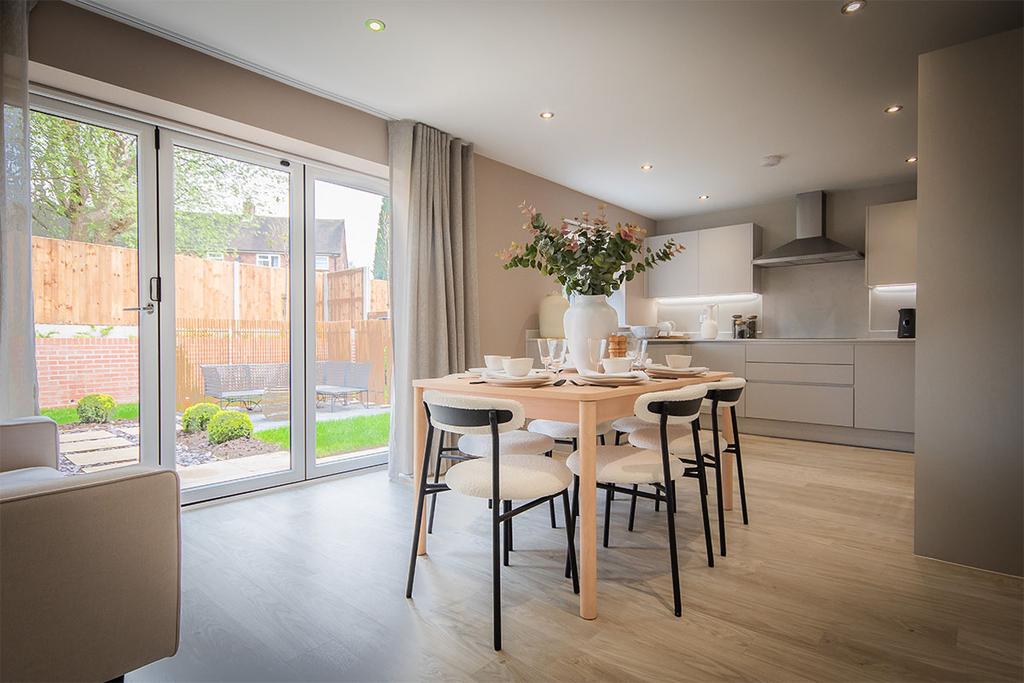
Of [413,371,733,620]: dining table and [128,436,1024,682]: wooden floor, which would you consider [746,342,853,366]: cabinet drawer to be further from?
[413,371,733,620]: dining table

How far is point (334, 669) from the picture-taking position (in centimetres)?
146

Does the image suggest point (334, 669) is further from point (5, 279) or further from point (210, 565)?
point (5, 279)

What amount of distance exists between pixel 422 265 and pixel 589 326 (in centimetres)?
162

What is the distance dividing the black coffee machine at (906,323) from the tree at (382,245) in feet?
14.7

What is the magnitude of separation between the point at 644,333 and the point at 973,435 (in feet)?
10.7

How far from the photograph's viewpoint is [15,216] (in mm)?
2104

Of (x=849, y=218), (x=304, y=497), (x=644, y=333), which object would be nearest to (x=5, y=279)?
(x=304, y=497)

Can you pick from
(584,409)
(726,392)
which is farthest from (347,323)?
(726,392)

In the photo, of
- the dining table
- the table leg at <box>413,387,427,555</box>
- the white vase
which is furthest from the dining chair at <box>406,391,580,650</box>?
the white vase

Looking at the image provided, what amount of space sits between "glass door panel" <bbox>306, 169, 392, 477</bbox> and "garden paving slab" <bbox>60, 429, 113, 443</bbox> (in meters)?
1.09

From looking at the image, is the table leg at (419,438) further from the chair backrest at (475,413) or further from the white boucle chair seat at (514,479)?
the chair backrest at (475,413)

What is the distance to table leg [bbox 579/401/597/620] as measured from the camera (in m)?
1.72

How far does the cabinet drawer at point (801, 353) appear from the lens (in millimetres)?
4531

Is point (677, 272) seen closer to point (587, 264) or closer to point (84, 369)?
point (587, 264)
